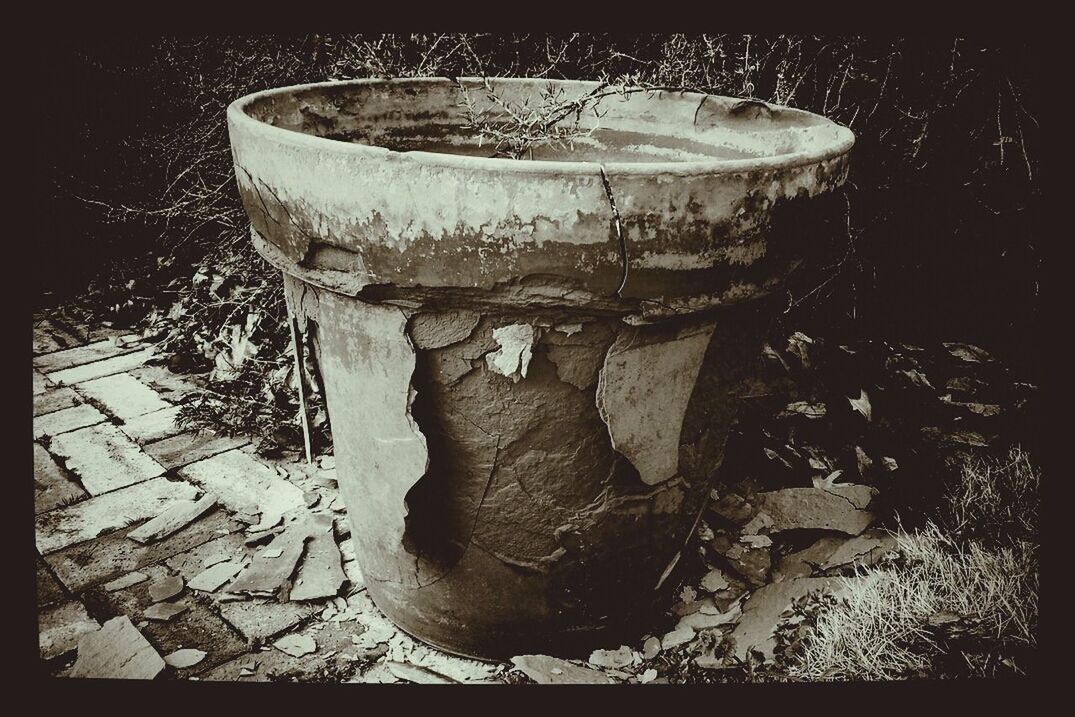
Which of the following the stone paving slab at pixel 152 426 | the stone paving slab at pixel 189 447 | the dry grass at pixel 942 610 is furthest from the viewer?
the stone paving slab at pixel 152 426

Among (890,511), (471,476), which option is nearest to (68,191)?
(471,476)

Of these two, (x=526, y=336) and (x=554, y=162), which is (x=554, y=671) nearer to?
(x=526, y=336)

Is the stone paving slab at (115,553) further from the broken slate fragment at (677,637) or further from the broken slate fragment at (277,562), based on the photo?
the broken slate fragment at (677,637)

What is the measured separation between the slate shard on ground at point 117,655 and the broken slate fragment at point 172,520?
37 centimetres

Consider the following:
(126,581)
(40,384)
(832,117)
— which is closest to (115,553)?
(126,581)

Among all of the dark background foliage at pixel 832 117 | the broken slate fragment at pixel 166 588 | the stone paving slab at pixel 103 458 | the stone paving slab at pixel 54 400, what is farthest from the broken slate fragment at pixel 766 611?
the stone paving slab at pixel 54 400

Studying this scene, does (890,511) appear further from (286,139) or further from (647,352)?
(286,139)

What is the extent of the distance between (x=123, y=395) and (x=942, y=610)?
2843 mm

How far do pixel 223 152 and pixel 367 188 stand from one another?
2.03 meters

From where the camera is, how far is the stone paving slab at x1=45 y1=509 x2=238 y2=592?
2.00 meters

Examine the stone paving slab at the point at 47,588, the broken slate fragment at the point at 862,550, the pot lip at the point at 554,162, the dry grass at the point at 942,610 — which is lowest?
the stone paving slab at the point at 47,588

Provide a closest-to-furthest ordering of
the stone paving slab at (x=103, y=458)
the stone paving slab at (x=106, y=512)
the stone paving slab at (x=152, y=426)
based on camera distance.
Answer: the stone paving slab at (x=106, y=512), the stone paving slab at (x=103, y=458), the stone paving slab at (x=152, y=426)

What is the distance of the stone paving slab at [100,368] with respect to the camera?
295 cm

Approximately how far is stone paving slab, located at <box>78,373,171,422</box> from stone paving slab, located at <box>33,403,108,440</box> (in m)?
0.05
